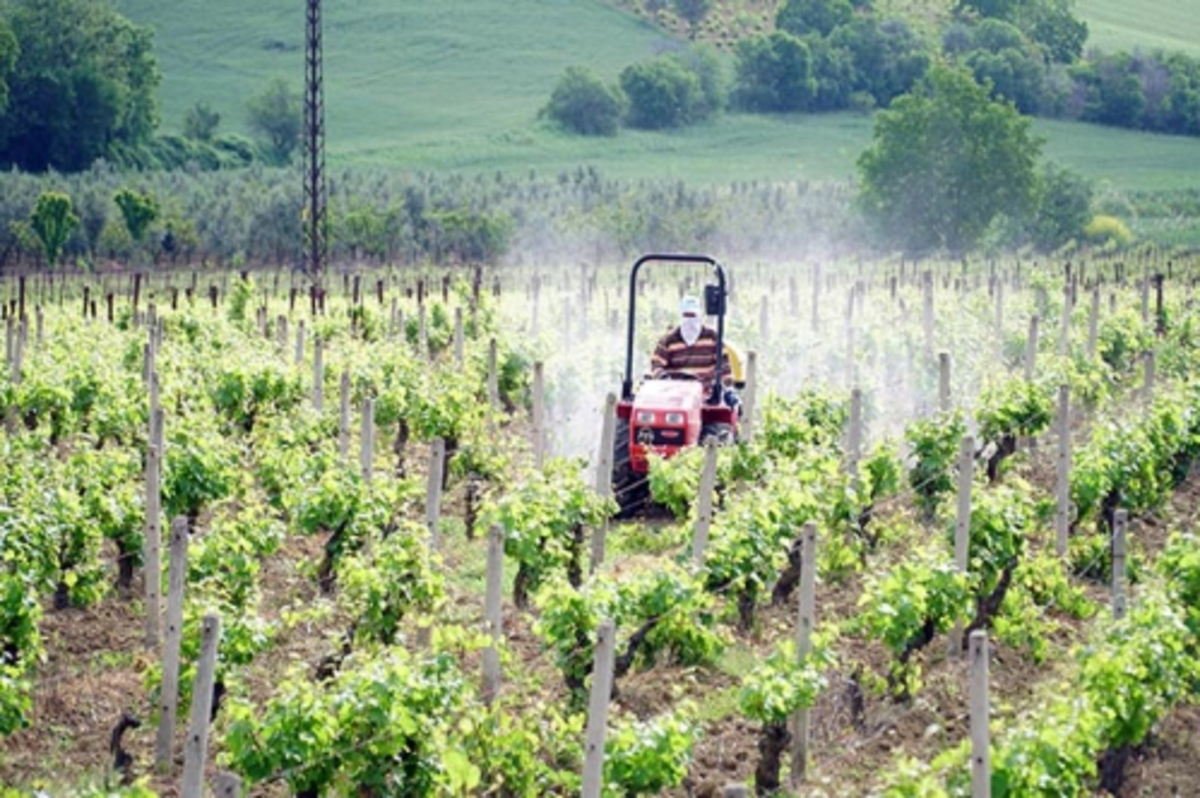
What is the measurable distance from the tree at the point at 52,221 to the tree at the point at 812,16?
6359 cm

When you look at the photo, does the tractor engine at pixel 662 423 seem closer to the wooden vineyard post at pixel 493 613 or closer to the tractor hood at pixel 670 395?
the tractor hood at pixel 670 395

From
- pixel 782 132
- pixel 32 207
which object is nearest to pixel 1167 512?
pixel 32 207

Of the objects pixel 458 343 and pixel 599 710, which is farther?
pixel 458 343

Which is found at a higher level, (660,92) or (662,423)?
(660,92)

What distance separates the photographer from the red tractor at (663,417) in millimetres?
16875

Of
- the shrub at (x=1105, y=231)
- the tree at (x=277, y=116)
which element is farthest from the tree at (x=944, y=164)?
the tree at (x=277, y=116)

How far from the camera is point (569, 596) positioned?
11516mm

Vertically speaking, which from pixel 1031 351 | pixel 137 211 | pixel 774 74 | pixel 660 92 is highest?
pixel 774 74

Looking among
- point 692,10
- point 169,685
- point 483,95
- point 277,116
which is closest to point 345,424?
point 169,685

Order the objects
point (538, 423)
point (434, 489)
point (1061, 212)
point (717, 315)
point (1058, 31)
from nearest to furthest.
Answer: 1. point (434, 489)
2. point (717, 315)
3. point (538, 423)
4. point (1061, 212)
5. point (1058, 31)

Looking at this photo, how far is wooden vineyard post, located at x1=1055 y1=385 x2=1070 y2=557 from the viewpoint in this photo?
1576 cm

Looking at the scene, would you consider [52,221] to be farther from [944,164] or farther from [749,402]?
[749,402]

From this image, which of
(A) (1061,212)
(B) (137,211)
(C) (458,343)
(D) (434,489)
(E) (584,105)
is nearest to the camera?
(D) (434,489)

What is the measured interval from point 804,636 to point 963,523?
2541mm
